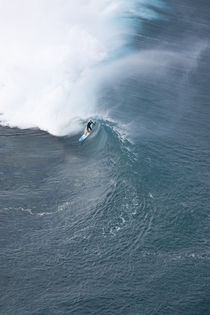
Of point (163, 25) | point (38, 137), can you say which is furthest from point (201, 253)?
point (163, 25)

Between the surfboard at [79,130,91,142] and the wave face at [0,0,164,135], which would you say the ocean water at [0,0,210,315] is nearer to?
the wave face at [0,0,164,135]

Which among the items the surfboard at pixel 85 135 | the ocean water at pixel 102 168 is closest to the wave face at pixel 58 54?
the ocean water at pixel 102 168

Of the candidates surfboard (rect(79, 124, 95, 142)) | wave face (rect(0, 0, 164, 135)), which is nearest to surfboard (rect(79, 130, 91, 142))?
surfboard (rect(79, 124, 95, 142))

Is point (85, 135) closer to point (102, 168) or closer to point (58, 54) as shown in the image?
point (102, 168)

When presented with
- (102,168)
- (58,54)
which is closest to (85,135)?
(102,168)

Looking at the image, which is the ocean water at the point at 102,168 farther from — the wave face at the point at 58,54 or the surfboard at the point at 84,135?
the surfboard at the point at 84,135

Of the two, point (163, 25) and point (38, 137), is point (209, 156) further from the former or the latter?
point (163, 25)

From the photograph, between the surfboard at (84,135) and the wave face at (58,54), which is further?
the wave face at (58,54)
